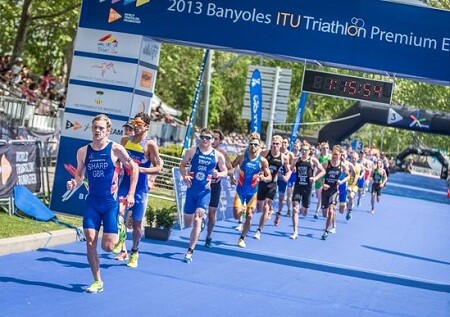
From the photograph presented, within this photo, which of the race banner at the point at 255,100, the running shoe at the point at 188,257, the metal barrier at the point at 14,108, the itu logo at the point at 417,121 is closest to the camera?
the running shoe at the point at 188,257

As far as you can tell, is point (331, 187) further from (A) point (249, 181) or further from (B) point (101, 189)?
(B) point (101, 189)

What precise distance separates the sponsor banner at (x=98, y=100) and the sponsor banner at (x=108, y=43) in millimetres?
712

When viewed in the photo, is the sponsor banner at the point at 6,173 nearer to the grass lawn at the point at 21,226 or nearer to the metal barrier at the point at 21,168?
the metal barrier at the point at 21,168

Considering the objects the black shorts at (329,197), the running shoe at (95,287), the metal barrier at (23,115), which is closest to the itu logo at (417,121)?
the metal barrier at (23,115)

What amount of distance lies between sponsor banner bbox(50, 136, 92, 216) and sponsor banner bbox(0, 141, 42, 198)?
420 mm

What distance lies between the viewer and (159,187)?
26312mm

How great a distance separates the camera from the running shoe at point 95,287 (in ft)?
35.3

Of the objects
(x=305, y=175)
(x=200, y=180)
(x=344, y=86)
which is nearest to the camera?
(x=200, y=180)

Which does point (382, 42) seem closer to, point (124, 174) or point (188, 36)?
point (188, 36)

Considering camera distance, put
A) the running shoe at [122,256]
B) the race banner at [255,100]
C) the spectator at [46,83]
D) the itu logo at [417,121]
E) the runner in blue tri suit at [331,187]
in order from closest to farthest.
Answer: the running shoe at [122,256]
the runner in blue tri suit at [331,187]
the race banner at [255,100]
the spectator at [46,83]
the itu logo at [417,121]

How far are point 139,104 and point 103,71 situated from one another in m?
0.92

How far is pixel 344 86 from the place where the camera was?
22562 millimetres

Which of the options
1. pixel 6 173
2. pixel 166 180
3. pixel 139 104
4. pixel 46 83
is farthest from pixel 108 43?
pixel 46 83

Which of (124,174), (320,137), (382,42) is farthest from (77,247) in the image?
(320,137)
